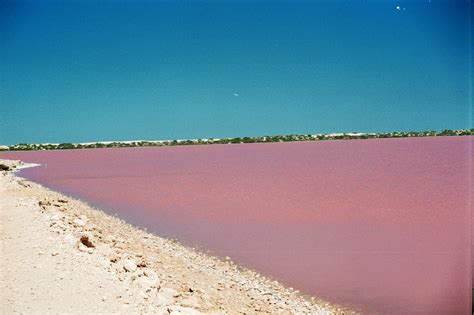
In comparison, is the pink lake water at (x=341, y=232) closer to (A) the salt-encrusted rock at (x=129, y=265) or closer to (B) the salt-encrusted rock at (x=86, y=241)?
(A) the salt-encrusted rock at (x=129, y=265)

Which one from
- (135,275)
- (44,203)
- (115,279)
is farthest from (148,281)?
(44,203)

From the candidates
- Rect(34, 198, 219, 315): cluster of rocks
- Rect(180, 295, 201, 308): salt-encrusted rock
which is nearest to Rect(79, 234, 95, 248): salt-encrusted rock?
Rect(34, 198, 219, 315): cluster of rocks

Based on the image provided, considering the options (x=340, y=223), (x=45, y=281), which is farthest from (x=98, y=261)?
(x=340, y=223)

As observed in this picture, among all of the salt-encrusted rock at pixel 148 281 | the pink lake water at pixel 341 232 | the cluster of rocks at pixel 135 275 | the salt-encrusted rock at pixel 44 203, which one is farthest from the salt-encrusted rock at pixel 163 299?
the salt-encrusted rock at pixel 44 203

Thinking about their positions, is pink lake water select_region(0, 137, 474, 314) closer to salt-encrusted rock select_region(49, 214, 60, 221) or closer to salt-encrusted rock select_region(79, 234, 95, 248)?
salt-encrusted rock select_region(49, 214, 60, 221)

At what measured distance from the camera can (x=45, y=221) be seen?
8289mm

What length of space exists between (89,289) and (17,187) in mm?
10066

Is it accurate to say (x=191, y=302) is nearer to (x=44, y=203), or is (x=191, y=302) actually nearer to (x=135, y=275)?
(x=135, y=275)

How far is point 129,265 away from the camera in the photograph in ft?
19.8

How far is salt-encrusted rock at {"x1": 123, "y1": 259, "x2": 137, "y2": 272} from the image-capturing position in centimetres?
596

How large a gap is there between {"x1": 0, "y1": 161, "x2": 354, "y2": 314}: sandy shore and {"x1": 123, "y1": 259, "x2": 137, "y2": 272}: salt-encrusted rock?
0.01 m

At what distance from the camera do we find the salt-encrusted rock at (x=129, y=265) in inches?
235

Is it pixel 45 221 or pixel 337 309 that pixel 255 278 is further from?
A: pixel 45 221

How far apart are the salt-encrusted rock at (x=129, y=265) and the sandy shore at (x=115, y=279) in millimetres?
13
